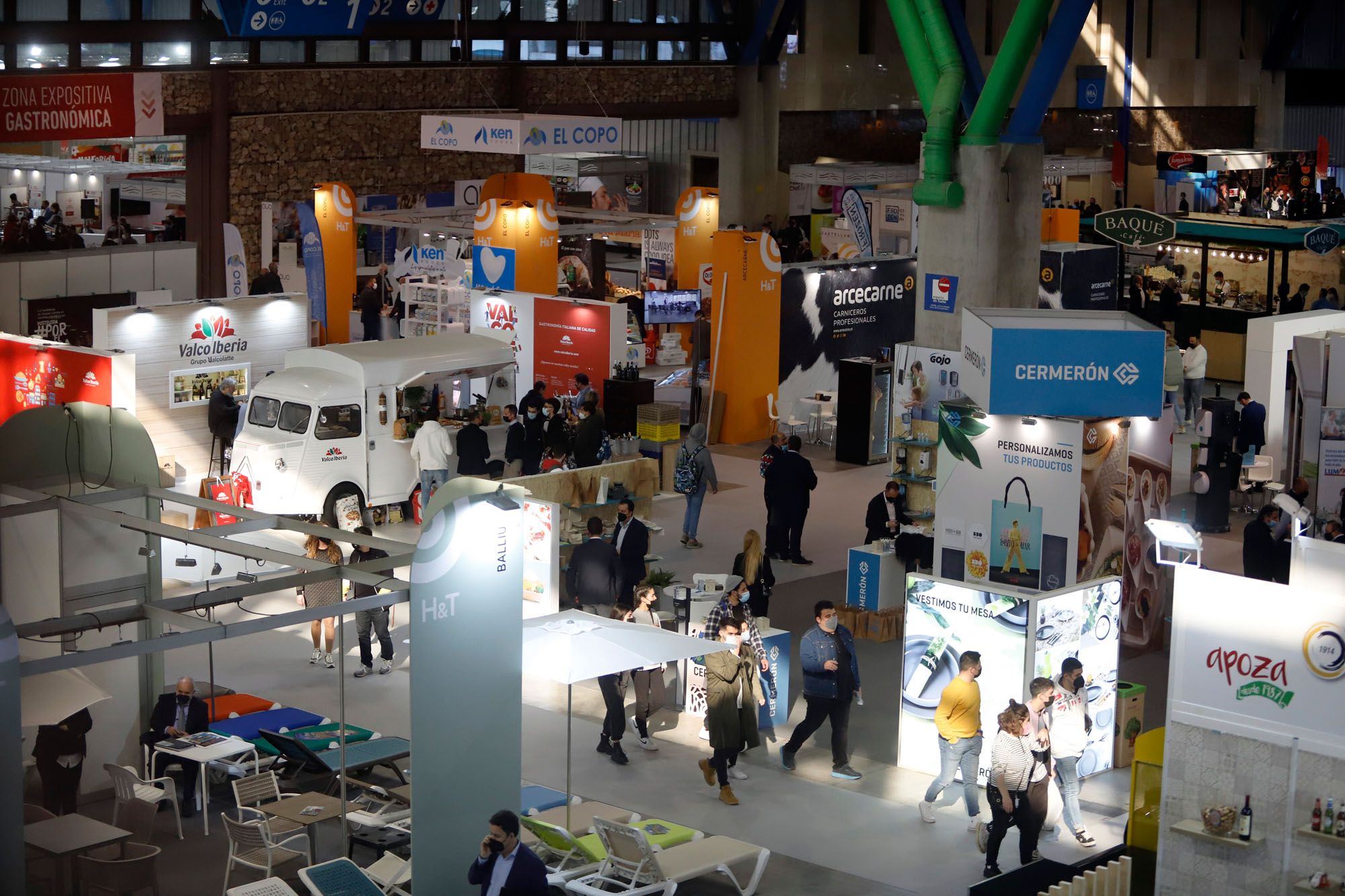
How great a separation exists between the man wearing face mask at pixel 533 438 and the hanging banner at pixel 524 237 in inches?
170

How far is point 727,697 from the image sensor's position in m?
10.2

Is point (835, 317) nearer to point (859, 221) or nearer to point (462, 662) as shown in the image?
point (859, 221)

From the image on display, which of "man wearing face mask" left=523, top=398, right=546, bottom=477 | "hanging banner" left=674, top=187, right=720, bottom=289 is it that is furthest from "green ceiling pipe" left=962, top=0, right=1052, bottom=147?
"hanging banner" left=674, top=187, right=720, bottom=289

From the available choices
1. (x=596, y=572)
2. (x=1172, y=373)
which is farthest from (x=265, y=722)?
(x=1172, y=373)

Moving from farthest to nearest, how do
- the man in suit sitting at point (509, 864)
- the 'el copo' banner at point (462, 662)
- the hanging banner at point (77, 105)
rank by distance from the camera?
1. the hanging banner at point (77, 105)
2. the 'el copo' banner at point (462, 662)
3. the man in suit sitting at point (509, 864)

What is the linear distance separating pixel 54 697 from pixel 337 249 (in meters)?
16.5

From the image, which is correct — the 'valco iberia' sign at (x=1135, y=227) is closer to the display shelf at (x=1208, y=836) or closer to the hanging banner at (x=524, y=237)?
the hanging banner at (x=524, y=237)

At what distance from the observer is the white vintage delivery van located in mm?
15531

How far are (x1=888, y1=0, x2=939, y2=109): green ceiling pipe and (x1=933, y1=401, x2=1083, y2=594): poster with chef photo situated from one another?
4967 mm

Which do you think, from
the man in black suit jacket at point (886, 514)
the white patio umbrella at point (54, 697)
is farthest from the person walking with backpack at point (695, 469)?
the white patio umbrella at point (54, 697)

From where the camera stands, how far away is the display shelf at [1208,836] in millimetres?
8383

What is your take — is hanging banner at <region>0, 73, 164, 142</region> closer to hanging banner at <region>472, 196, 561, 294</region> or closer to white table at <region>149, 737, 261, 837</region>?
hanging banner at <region>472, 196, 561, 294</region>

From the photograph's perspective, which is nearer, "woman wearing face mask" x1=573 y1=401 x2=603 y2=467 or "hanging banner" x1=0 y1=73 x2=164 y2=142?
"woman wearing face mask" x1=573 y1=401 x2=603 y2=467

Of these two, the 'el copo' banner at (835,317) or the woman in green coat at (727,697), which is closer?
the woman in green coat at (727,697)
